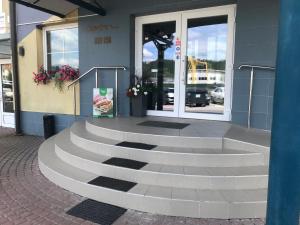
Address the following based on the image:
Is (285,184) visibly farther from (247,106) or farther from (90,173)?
(247,106)

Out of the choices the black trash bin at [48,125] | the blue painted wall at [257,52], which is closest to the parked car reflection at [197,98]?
the blue painted wall at [257,52]

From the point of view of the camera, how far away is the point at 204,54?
16.2 feet

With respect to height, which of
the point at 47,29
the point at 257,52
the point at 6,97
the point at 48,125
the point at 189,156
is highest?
the point at 47,29

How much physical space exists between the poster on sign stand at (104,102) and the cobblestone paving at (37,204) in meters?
1.60

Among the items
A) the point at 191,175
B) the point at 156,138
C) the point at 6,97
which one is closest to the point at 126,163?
the point at 156,138

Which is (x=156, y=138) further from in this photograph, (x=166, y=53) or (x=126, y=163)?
(x=166, y=53)

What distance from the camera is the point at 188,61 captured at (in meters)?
5.09

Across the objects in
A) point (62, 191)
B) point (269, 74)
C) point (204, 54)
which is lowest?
point (62, 191)

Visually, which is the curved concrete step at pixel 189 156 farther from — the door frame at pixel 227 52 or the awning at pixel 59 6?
the awning at pixel 59 6

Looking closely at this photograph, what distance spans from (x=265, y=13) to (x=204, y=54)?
120cm

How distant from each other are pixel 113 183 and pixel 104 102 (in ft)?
8.47

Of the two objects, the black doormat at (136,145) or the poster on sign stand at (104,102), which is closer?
the black doormat at (136,145)

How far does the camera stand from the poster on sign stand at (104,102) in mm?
5391

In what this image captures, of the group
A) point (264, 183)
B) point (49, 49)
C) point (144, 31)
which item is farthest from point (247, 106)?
point (49, 49)
